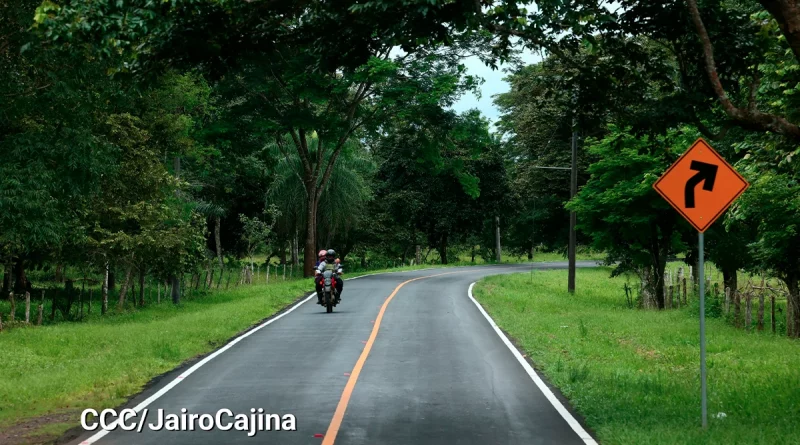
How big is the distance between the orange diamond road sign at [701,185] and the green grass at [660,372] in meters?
2.42

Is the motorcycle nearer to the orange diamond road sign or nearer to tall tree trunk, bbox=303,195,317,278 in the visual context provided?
the orange diamond road sign

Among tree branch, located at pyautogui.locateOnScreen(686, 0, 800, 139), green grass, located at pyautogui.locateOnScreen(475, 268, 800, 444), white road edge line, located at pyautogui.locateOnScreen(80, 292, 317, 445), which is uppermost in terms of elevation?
tree branch, located at pyautogui.locateOnScreen(686, 0, 800, 139)

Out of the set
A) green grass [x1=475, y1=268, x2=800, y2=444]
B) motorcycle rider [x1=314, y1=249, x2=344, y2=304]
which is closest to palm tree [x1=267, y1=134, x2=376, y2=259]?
motorcycle rider [x1=314, y1=249, x2=344, y2=304]

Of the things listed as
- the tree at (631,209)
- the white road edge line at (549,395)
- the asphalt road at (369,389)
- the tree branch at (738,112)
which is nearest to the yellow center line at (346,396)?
the asphalt road at (369,389)

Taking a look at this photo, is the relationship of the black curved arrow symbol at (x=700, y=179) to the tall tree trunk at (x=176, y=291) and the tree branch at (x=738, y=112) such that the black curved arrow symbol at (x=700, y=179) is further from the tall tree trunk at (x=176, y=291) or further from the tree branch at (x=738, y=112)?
the tall tree trunk at (x=176, y=291)

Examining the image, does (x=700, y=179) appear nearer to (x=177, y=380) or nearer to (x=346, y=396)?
(x=346, y=396)

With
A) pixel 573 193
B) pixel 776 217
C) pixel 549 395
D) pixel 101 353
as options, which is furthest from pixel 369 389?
pixel 573 193

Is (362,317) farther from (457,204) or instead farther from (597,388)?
(457,204)

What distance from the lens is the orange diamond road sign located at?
9.72m

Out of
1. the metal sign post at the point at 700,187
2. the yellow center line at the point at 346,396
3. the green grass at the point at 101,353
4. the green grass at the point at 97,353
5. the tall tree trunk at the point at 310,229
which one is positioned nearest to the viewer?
the yellow center line at the point at 346,396

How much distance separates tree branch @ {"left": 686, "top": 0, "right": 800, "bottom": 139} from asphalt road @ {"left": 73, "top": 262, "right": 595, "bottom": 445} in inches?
168

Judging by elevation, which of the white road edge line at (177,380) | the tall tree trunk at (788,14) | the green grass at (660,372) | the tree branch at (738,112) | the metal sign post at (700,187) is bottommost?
the white road edge line at (177,380)

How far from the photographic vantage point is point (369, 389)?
1248 centimetres

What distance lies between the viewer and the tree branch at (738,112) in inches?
395
